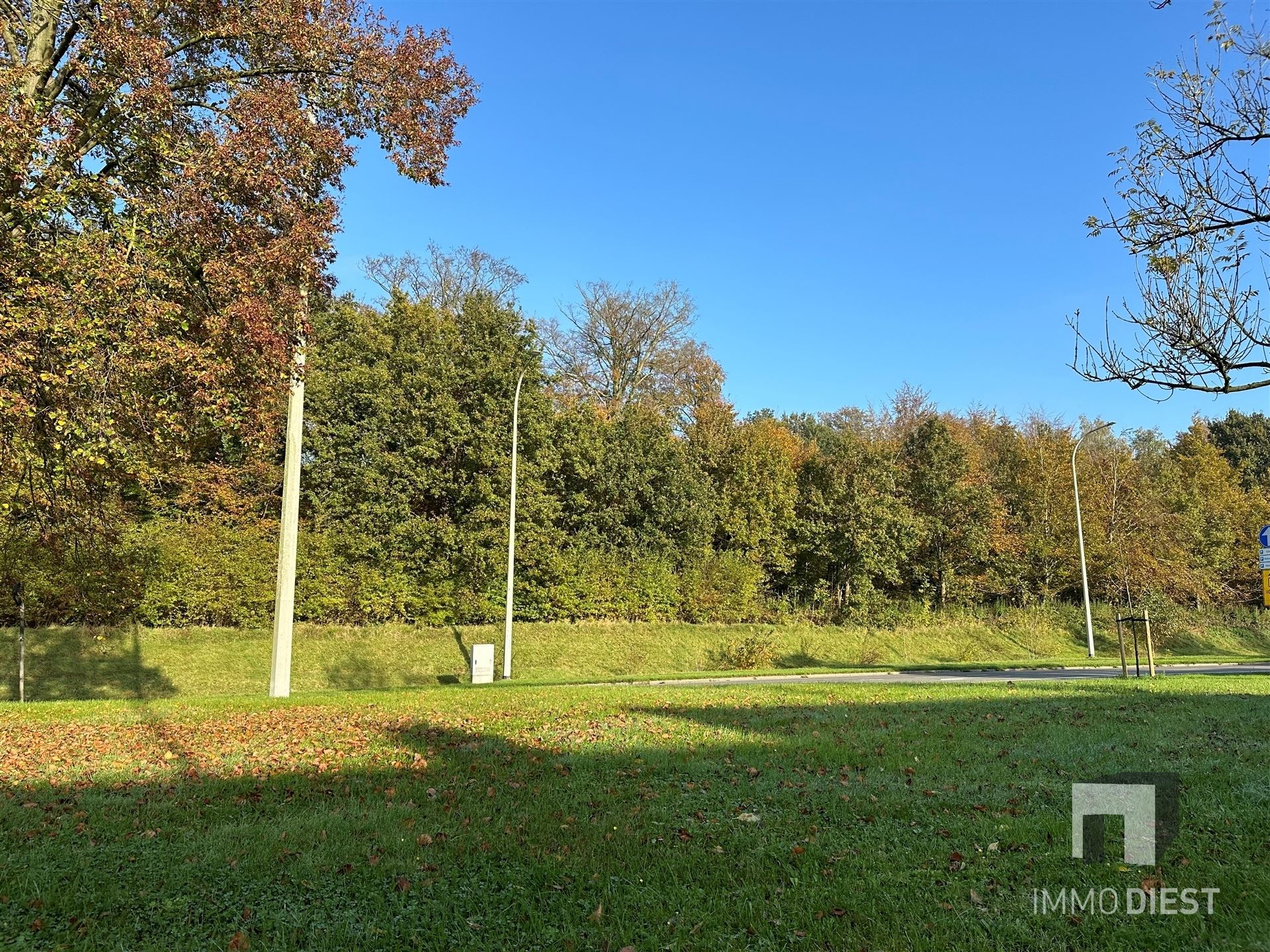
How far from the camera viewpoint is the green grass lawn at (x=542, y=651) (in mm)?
20484

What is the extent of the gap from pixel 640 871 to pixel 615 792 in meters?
1.71

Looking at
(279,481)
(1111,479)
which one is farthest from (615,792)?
(1111,479)

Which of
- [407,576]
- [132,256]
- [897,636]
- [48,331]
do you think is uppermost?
[132,256]

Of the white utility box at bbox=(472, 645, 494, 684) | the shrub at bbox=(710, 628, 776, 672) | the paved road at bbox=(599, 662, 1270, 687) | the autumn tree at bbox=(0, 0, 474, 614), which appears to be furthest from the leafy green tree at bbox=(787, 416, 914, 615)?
the autumn tree at bbox=(0, 0, 474, 614)

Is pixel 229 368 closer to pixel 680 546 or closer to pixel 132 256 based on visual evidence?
pixel 132 256

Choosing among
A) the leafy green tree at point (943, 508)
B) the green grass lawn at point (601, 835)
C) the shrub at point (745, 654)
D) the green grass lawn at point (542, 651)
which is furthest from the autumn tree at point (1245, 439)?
the green grass lawn at point (601, 835)

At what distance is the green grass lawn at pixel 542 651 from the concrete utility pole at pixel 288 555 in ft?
21.8

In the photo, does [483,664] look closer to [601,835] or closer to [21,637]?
[21,637]

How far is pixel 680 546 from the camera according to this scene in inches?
1204

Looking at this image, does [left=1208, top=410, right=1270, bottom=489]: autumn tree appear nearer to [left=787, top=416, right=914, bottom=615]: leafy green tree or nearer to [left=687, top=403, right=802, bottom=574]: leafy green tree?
[left=787, top=416, right=914, bottom=615]: leafy green tree

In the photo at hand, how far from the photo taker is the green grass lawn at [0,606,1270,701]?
20.5 m

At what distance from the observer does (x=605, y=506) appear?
29297 mm

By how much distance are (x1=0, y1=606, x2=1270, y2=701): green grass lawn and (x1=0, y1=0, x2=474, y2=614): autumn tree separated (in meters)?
11.7

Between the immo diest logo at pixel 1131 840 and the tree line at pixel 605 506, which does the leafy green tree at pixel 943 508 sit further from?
the immo diest logo at pixel 1131 840
